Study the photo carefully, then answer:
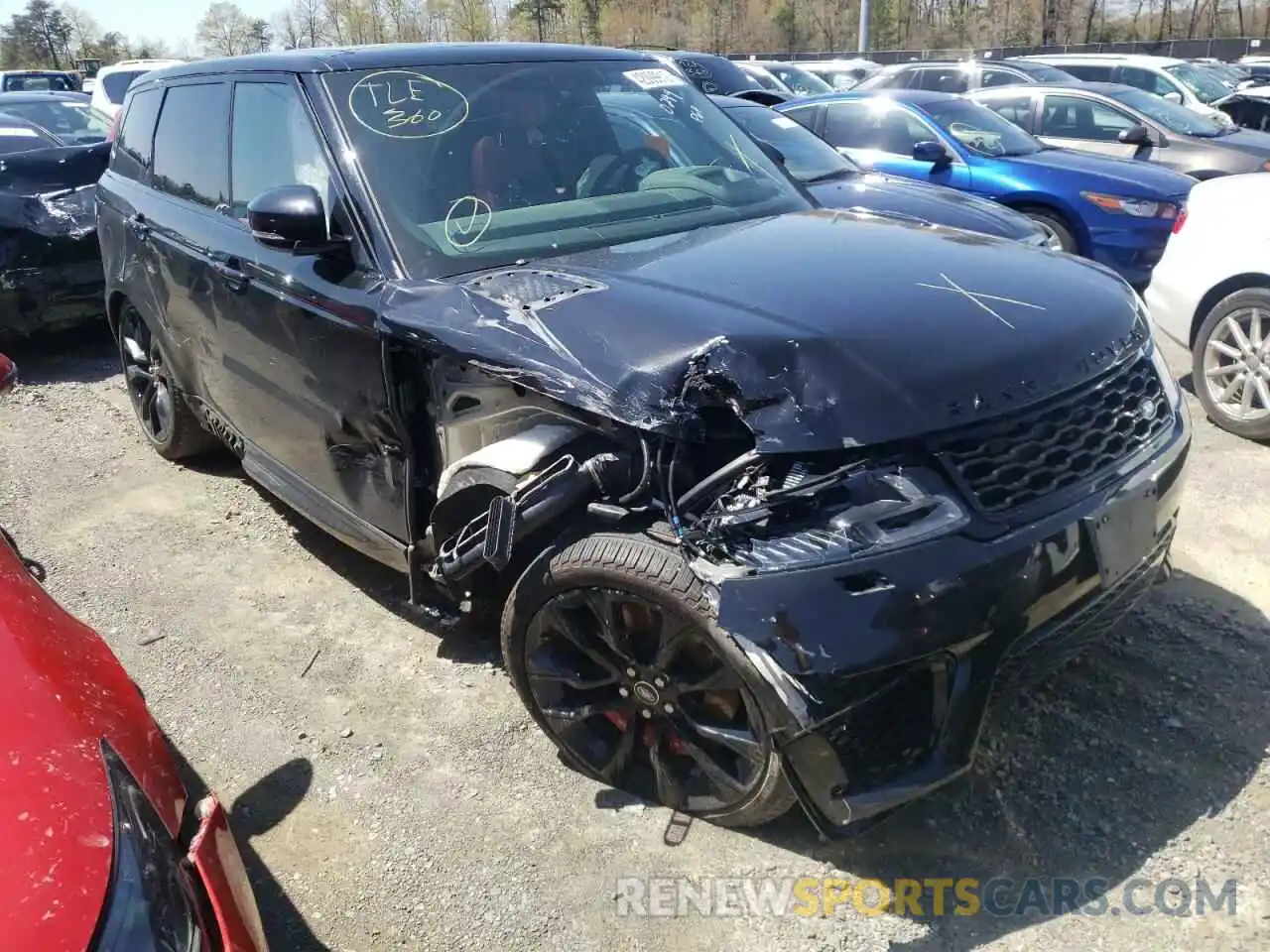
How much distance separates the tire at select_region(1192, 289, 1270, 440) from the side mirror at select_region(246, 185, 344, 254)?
4.25 meters

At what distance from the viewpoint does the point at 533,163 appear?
3.30 metres

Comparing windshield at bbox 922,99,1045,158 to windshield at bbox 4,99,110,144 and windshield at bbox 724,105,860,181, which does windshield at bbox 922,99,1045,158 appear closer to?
windshield at bbox 724,105,860,181

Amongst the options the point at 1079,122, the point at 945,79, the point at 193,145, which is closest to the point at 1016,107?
the point at 1079,122

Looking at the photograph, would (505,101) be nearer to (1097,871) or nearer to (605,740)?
(605,740)

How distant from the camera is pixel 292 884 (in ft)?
8.52

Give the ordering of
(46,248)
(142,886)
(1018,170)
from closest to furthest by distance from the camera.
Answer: (142,886), (46,248), (1018,170)

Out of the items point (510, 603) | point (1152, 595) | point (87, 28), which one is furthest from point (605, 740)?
point (87, 28)

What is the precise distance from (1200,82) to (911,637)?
739 inches

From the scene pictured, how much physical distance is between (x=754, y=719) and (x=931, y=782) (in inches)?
15.9

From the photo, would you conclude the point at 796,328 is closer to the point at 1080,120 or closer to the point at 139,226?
the point at 139,226

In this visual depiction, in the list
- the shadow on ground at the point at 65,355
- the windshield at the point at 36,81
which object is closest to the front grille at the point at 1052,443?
the shadow on ground at the point at 65,355

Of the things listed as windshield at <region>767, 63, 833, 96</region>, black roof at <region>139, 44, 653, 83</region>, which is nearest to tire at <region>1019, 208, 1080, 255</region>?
black roof at <region>139, 44, 653, 83</region>

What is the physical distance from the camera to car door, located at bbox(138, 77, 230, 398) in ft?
12.9

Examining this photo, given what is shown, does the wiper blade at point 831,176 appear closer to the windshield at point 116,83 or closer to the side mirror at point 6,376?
the side mirror at point 6,376
